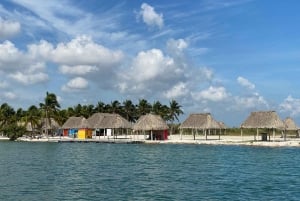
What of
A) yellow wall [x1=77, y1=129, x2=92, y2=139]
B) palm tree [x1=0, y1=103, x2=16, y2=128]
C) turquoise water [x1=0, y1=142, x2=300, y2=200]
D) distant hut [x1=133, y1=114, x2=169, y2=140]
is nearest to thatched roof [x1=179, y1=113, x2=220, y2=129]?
distant hut [x1=133, y1=114, x2=169, y2=140]

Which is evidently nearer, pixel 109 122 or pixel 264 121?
pixel 264 121

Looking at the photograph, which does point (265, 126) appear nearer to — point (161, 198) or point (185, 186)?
point (185, 186)

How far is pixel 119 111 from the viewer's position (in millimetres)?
109625

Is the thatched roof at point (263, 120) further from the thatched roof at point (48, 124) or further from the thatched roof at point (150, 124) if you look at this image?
the thatched roof at point (48, 124)

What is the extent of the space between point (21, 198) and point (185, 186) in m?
8.74

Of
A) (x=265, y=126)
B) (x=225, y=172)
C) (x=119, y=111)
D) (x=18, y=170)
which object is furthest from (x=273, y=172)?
(x=119, y=111)

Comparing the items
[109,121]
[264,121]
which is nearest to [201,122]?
[264,121]

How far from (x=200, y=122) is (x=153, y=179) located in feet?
130

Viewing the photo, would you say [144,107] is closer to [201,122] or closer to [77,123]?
[77,123]

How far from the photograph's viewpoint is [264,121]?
6059cm

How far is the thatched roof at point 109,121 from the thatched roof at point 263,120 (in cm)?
2224

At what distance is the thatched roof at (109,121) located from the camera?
76500mm

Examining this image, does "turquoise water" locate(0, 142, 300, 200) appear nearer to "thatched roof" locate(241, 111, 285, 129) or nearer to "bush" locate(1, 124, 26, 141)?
"thatched roof" locate(241, 111, 285, 129)

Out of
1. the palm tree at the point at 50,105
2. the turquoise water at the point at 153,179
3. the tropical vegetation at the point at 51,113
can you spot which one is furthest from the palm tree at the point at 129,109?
the turquoise water at the point at 153,179
